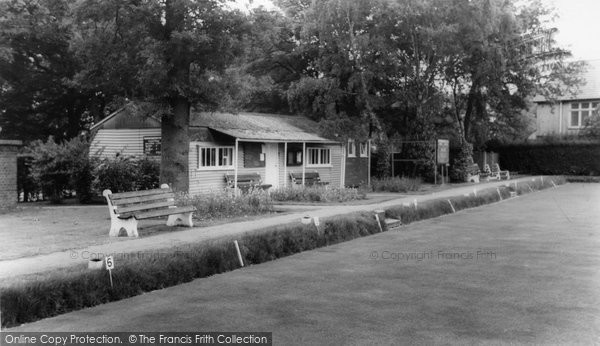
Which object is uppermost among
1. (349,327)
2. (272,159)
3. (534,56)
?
(534,56)

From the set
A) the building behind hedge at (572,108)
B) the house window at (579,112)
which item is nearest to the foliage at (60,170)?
the building behind hedge at (572,108)

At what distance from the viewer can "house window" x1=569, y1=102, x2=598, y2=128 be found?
44.7 meters

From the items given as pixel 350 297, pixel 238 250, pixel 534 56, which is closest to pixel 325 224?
pixel 238 250

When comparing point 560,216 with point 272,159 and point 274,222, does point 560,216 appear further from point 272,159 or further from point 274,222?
point 272,159

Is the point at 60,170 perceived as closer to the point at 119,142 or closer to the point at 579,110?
the point at 119,142

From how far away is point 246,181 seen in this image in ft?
78.3

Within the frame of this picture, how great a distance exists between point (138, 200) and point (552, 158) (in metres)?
33.3

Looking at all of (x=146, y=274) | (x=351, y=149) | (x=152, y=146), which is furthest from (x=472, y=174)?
(x=146, y=274)

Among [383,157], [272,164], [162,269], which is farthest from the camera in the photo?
[383,157]

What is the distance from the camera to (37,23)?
2911 centimetres

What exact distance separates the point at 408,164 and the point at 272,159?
9.97 m

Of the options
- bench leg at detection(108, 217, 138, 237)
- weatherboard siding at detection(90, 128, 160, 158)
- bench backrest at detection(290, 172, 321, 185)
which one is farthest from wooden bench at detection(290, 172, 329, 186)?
bench leg at detection(108, 217, 138, 237)

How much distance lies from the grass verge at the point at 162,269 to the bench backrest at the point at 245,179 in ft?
30.8

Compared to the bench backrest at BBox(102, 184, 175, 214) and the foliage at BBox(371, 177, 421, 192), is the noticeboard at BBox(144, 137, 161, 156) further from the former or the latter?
the foliage at BBox(371, 177, 421, 192)
